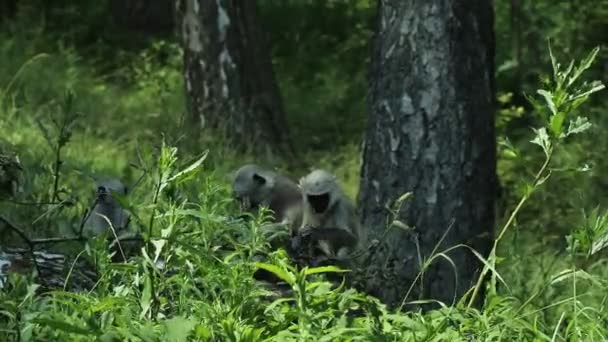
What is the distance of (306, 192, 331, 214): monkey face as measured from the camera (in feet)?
21.5

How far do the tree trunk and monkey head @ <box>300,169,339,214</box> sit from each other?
558cm

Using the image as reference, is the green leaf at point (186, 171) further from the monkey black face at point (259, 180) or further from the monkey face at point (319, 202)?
the monkey black face at point (259, 180)

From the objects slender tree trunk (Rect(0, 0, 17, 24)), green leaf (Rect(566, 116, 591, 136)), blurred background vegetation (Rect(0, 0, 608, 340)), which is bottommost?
blurred background vegetation (Rect(0, 0, 608, 340))

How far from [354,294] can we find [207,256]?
43 cm

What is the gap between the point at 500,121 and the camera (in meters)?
13.2

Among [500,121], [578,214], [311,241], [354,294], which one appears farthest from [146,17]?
[354,294]

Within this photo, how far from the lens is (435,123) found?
25.9 feet

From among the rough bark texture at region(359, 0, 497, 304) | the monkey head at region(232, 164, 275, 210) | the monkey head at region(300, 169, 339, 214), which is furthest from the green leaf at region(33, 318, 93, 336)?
the rough bark texture at region(359, 0, 497, 304)

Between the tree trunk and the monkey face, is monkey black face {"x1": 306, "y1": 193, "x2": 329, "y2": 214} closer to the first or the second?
the monkey face

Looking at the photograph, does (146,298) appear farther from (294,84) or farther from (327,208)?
(294,84)

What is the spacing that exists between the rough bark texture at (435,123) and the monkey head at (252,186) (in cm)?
102

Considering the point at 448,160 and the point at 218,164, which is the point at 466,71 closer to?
the point at 448,160

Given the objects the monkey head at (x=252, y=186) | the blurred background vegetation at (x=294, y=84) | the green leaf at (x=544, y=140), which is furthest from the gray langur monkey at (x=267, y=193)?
the green leaf at (x=544, y=140)

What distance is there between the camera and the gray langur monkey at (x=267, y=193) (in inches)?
267
